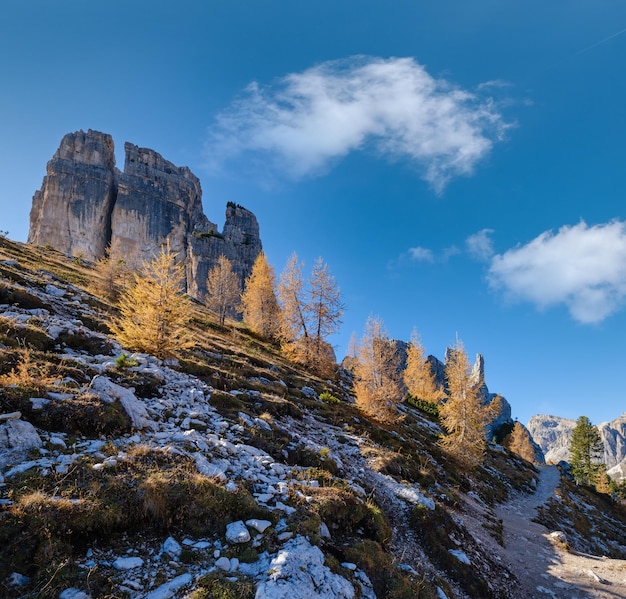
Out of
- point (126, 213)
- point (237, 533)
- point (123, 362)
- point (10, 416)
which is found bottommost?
point (237, 533)

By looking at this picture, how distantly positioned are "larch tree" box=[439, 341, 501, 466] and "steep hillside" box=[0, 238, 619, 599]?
11.7 meters

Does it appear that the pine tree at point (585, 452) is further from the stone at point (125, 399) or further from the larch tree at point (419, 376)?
the stone at point (125, 399)

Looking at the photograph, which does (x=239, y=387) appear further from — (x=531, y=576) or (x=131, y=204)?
(x=131, y=204)

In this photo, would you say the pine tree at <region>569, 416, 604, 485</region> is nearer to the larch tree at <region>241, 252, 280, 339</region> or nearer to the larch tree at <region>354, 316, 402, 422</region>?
the larch tree at <region>354, 316, 402, 422</region>

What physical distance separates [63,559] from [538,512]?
1214 inches

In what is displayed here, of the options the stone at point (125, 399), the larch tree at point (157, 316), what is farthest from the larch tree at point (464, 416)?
the stone at point (125, 399)

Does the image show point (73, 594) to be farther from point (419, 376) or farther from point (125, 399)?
point (419, 376)

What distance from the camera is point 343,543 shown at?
7871 millimetres

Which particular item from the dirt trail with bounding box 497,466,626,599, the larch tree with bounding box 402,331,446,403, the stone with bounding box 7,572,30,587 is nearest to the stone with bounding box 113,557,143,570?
the stone with bounding box 7,572,30,587

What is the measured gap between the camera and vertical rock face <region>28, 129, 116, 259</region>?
300ft

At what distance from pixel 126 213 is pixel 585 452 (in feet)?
385

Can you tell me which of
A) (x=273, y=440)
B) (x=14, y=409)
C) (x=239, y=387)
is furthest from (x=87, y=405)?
(x=239, y=387)

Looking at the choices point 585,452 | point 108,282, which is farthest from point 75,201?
point 585,452

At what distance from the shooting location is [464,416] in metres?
27.2
